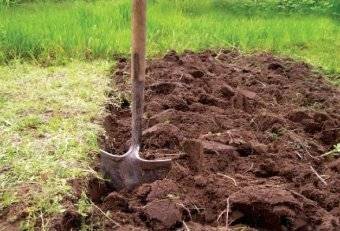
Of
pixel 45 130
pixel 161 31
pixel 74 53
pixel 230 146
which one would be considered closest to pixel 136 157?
pixel 230 146

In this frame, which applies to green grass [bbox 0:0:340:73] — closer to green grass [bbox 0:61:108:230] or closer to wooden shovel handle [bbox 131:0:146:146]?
green grass [bbox 0:61:108:230]

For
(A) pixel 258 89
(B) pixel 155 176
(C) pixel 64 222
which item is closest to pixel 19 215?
(C) pixel 64 222

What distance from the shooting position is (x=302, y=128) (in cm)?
379

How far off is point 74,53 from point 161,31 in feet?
3.89

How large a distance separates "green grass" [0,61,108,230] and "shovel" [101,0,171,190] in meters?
0.15

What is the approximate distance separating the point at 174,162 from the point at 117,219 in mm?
577

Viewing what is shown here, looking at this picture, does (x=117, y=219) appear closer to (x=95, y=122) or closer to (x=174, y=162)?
(x=174, y=162)

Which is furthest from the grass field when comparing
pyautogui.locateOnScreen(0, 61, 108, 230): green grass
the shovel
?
the shovel

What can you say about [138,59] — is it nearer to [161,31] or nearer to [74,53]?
[74,53]

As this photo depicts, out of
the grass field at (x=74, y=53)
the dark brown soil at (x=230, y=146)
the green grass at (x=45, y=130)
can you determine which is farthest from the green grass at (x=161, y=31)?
the dark brown soil at (x=230, y=146)

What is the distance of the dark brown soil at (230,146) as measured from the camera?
2.53 m

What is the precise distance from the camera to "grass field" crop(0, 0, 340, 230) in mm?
2922

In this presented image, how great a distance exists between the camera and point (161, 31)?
21.2 ft

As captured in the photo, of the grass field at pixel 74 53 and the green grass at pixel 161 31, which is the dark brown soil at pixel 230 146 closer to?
the grass field at pixel 74 53
